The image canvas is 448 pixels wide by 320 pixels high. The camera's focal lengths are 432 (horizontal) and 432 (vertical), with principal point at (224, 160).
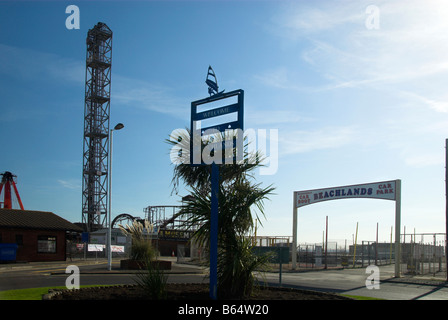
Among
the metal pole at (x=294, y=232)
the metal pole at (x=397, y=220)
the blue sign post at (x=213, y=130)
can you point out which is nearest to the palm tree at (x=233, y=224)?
the blue sign post at (x=213, y=130)

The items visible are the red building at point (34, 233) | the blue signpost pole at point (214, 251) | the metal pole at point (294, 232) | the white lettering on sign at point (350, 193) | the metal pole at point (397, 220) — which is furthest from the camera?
the red building at point (34, 233)

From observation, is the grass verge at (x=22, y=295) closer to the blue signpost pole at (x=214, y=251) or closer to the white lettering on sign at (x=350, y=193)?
the blue signpost pole at (x=214, y=251)

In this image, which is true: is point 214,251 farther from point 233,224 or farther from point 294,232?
point 294,232

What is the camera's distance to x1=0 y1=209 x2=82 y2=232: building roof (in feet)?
101

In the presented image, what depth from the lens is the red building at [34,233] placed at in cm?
3047

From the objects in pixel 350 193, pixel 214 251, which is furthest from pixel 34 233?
pixel 214 251

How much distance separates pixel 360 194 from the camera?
84.8 feet

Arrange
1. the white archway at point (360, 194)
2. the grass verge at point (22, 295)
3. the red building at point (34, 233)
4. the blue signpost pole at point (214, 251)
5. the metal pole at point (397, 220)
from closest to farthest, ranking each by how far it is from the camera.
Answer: the blue signpost pole at point (214, 251) → the grass verge at point (22, 295) → the metal pole at point (397, 220) → the white archway at point (360, 194) → the red building at point (34, 233)

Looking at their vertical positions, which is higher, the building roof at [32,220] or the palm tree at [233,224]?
the palm tree at [233,224]

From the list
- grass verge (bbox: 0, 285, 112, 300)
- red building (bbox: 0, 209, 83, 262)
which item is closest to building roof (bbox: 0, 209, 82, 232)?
red building (bbox: 0, 209, 83, 262)
